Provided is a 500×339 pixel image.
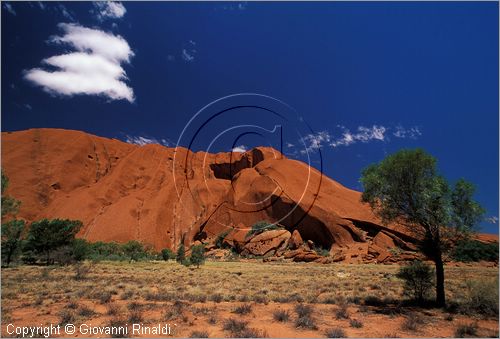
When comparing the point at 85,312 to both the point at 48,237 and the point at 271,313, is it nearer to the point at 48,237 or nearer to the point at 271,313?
the point at 271,313

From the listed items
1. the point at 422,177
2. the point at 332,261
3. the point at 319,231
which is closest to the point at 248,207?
the point at 319,231

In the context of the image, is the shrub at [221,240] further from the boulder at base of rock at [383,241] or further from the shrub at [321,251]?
the boulder at base of rock at [383,241]

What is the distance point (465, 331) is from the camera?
10508mm

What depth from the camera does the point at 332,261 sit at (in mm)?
57344

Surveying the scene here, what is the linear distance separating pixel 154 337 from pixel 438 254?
1264 cm

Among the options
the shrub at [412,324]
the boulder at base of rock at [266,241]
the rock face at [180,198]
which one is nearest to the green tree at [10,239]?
the rock face at [180,198]

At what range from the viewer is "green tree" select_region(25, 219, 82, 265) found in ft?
148

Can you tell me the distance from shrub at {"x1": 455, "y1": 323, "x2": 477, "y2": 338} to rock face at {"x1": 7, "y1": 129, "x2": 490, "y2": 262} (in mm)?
47455

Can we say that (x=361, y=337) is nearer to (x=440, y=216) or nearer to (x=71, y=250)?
(x=440, y=216)

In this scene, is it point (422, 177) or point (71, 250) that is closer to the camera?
point (422, 177)

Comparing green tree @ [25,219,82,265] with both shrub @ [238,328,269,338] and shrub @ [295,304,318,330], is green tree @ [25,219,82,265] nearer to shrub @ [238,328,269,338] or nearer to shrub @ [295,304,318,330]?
shrub @ [295,304,318,330]

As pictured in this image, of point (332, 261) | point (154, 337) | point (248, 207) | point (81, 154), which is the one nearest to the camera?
point (154, 337)

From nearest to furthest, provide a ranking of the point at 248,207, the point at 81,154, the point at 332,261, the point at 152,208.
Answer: the point at 332,261 → the point at 248,207 → the point at 152,208 → the point at 81,154

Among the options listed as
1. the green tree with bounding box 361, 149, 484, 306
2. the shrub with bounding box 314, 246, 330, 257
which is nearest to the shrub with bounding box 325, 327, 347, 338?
the green tree with bounding box 361, 149, 484, 306
